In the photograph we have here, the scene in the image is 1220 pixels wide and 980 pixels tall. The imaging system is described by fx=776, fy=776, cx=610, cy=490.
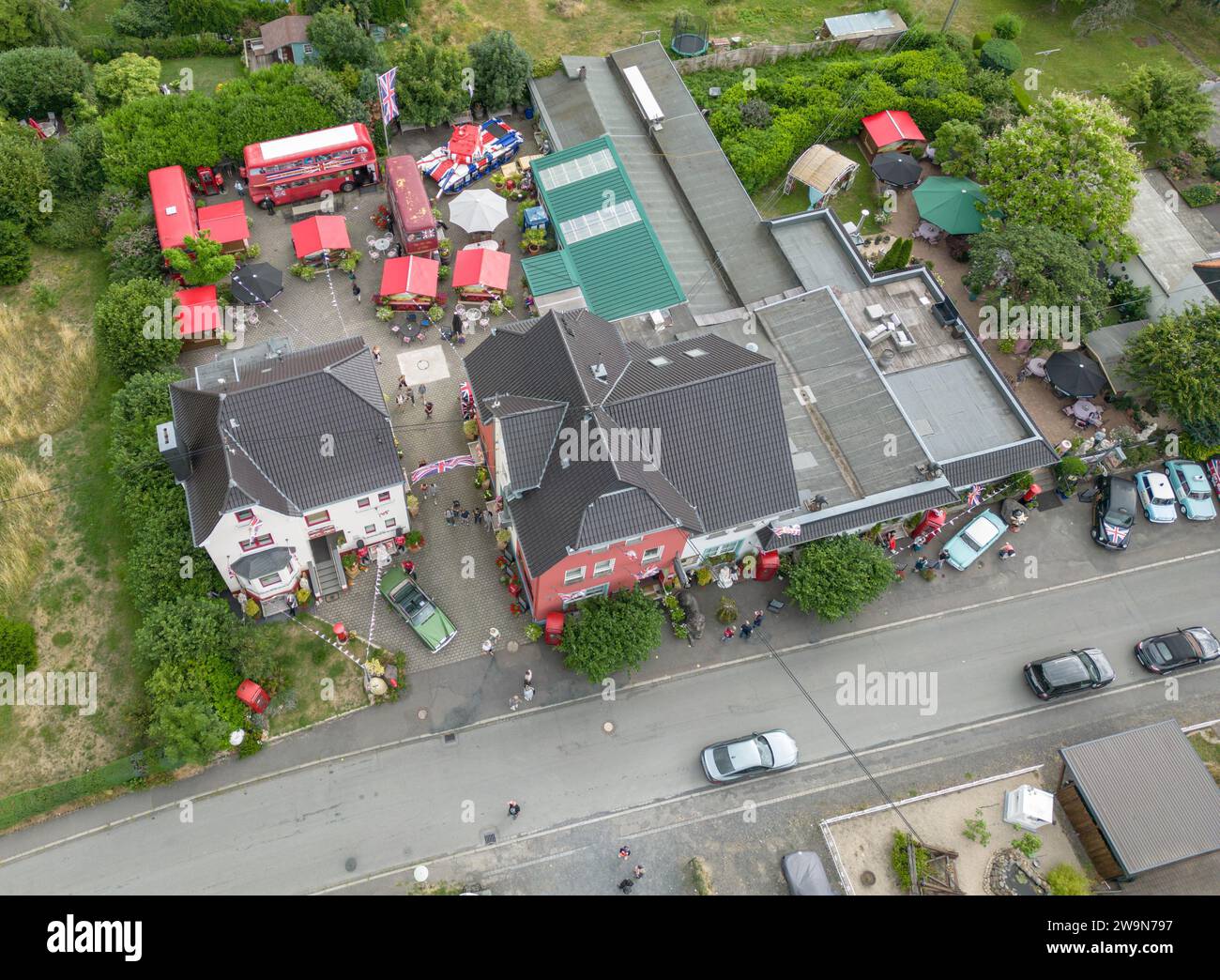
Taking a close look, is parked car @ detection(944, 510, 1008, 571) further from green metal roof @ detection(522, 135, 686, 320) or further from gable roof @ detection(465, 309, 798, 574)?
green metal roof @ detection(522, 135, 686, 320)

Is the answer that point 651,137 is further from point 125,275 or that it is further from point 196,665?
point 196,665

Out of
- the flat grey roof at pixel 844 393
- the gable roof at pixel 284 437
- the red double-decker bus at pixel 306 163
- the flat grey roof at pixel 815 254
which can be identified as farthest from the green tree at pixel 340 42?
the flat grey roof at pixel 844 393

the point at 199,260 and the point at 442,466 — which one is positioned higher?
the point at 199,260

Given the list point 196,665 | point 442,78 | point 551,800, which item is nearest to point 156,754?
point 196,665

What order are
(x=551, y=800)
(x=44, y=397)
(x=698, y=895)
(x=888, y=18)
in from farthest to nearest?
(x=888, y=18)
(x=44, y=397)
(x=551, y=800)
(x=698, y=895)

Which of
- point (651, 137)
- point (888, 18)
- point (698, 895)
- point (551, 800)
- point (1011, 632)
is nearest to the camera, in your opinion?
point (698, 895)

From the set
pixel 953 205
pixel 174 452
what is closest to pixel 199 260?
pixel 174 452

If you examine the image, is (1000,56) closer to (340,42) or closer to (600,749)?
(340,42)
